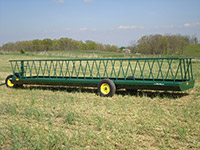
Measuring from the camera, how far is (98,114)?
6.08 meters

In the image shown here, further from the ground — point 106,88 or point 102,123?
point 106,88

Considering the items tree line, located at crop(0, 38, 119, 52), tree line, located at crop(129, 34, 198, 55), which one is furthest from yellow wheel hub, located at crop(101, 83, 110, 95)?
tree line, located at crop(0, 38, 119, 52)

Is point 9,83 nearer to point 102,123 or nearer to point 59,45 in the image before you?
point 102,123

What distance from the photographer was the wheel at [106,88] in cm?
793

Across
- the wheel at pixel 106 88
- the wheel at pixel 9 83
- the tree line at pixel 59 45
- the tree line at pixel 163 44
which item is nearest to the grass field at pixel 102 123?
the wheel at pixel 106 88

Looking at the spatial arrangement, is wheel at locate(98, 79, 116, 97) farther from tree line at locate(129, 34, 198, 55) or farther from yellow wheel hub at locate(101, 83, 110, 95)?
tree line at locate(129, 34, 198, 55)

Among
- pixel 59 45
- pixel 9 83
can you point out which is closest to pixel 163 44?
pixel 59 45

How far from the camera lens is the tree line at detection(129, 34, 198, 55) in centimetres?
4765

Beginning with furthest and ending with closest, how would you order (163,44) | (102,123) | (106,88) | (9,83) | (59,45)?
(59,45) → (163,44) → (9,83) → (106,88) → (102,123)

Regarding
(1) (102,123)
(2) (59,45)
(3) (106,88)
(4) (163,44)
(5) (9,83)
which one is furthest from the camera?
(2) (59,45)

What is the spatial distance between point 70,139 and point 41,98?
3.99 m

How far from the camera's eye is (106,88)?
8.12m

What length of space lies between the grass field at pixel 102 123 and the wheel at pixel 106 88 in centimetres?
23

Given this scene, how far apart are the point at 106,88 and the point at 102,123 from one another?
9.38 ft
